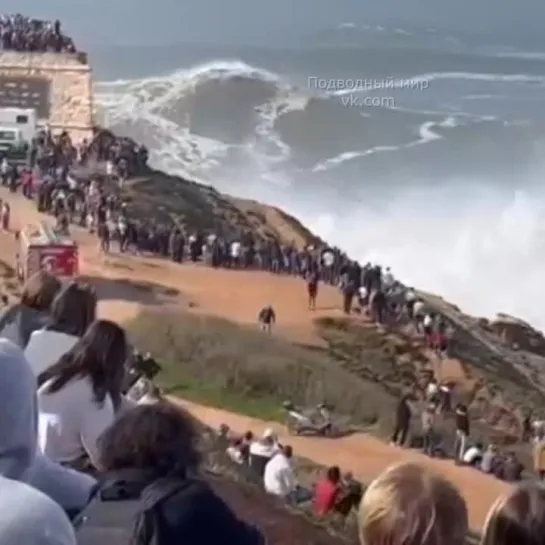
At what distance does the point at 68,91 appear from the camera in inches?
250

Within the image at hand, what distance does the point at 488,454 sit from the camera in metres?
5.92

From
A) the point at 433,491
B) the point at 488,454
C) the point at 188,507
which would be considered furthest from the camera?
the point at 488,454

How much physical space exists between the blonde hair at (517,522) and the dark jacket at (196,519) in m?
0.59

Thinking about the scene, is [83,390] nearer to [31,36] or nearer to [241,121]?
[241,121]

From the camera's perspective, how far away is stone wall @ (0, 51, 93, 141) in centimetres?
634

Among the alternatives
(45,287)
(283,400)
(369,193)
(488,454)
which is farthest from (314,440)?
(45,287)

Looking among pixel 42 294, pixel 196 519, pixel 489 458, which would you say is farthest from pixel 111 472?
pixel 489 458

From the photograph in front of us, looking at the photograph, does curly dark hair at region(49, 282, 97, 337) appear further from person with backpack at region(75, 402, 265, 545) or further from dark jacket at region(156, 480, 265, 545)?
dark jacket at region(156, 480, 265, 545)

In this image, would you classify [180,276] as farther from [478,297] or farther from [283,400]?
[478,297]

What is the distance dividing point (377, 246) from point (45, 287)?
2.19 meters

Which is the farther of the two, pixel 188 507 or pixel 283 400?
pixel 283 400

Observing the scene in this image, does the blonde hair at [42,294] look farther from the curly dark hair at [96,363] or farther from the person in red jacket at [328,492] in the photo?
the person in red jacket at [328,492]

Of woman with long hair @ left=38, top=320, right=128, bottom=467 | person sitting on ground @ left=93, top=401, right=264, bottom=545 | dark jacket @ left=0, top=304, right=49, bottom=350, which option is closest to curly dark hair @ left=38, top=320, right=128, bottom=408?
woman with long hair @ left=38, top=320, right=128, bottom=467

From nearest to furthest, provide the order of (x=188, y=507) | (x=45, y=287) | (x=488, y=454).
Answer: (x=188, y=507)
(x=45, y=287)
(x=488, y=454)
